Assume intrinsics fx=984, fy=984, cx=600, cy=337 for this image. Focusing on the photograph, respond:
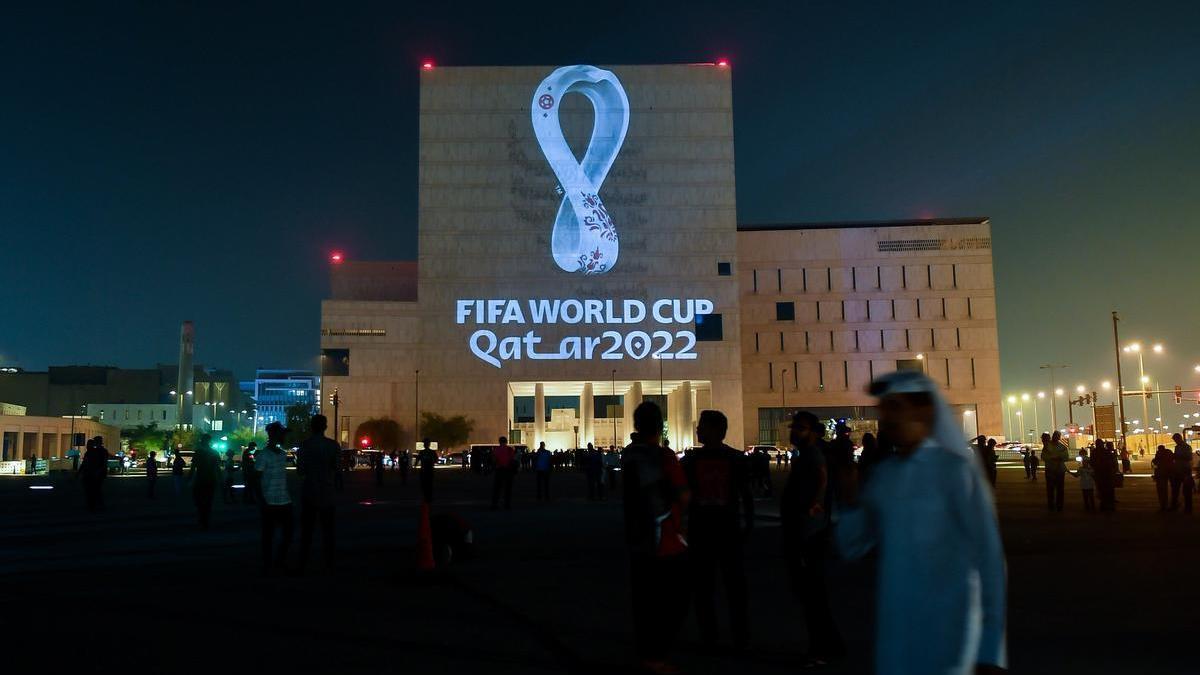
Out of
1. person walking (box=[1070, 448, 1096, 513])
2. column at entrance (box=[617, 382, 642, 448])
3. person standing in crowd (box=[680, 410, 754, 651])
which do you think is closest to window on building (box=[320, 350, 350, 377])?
column at entrance (box=[617, 382, 642, 448])

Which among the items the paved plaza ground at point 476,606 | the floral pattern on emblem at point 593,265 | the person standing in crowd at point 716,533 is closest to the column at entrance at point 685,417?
the floral pattern on emblem at point 593,265

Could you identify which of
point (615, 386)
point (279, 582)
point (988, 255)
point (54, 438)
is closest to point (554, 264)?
point (615, 386)

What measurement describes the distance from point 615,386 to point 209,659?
86.2 metres

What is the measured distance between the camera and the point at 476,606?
9500mm

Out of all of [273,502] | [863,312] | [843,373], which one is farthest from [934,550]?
[863,312]

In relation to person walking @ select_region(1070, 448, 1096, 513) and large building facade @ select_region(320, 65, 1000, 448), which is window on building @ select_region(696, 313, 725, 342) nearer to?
large building facade @ select_region(320, 65, 1000, 448)

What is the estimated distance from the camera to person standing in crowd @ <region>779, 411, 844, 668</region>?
6.75 metres

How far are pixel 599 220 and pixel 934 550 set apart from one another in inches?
3411

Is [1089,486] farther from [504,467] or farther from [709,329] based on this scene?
[709,329]

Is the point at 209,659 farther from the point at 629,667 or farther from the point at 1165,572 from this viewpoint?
the point at 1165,572

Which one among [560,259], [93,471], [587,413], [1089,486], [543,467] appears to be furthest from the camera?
[587,413]

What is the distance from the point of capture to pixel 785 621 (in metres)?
8.30

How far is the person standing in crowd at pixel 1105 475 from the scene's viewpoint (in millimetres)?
20922

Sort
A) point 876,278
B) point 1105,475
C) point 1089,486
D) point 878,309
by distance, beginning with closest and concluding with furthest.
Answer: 1. point 1105,475
2. point 1089,486
3. point 878,309
4. point 876,278
